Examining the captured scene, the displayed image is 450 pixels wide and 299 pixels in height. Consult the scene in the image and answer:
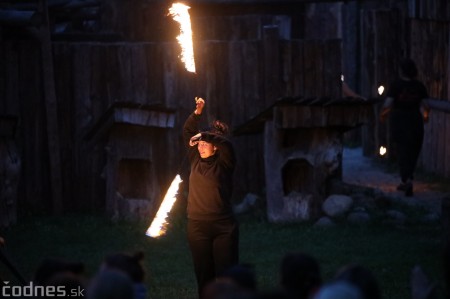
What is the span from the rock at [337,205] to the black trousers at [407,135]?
2.03 meters

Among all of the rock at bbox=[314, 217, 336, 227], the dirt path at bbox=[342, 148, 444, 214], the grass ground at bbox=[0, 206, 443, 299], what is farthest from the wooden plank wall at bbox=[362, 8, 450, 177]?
the grass ground at bbox=[0, 206, 443, 299]

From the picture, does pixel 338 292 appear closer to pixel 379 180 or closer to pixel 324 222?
pixel 324 222

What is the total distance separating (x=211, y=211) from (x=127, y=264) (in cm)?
277

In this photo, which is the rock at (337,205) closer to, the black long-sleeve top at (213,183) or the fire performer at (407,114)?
the fire performer at (407,114)

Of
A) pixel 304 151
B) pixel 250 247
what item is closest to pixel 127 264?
pixel 250 247

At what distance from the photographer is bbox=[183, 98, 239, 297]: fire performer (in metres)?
10.4

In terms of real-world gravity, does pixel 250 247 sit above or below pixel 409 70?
below

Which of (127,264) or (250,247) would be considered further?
(250,247)

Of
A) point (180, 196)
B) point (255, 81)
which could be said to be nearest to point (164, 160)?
point (180, 196)

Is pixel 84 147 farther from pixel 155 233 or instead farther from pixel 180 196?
pixel 155 233

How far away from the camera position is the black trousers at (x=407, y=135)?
1705 cm

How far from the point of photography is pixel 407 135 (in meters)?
17.1

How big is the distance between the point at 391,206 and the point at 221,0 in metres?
6.41

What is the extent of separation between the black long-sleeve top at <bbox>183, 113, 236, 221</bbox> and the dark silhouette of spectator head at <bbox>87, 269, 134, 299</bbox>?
3858 millimetres
